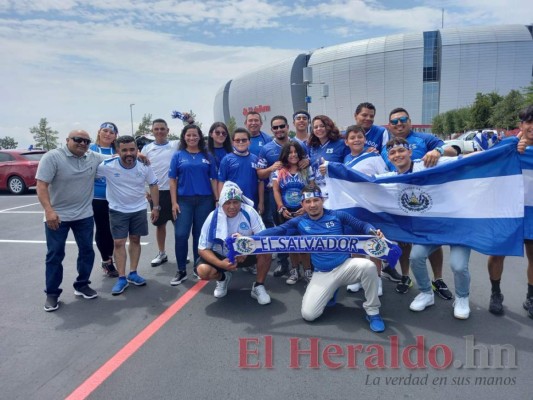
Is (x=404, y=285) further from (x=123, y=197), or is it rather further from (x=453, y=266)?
(x=123, y=197)

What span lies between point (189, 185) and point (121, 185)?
2.62 feet

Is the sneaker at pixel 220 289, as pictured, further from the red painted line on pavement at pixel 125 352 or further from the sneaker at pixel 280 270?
the sneaker at pixel 280 270

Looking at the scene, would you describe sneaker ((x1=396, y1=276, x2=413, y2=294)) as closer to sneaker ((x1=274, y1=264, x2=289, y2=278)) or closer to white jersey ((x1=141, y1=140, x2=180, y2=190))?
sneaker ((x1=274, y1=264, x2=289, y2=278))

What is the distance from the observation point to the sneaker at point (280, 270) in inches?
191

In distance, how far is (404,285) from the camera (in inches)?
167

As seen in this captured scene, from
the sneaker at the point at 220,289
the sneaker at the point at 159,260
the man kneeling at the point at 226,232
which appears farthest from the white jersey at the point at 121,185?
the sneaker at the point at 220,289

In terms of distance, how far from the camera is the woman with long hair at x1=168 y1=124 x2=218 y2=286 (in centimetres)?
458

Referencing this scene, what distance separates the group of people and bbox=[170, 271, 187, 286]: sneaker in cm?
2

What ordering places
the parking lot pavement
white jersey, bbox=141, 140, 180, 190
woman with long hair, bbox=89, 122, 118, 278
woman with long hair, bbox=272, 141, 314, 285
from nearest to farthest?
the parking lot pavement < woman with long hair, bbox=272, 141, 314, 285 < woman with long hair, bbox=89, 122, 118, 278 < white jersey, bbox=141, 140, 180, 190

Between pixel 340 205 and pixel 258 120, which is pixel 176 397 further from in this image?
pixel 258 120

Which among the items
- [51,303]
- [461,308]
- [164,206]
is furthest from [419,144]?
[51,303]

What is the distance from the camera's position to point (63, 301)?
13.7ft

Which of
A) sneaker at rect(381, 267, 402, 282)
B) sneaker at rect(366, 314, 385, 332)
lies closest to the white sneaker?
sneaker at rect(366, 314, 385, 332)

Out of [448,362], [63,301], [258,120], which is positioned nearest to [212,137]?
[258,120]
